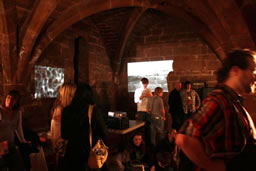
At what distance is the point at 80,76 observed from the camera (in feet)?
21.4

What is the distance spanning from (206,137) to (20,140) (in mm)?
2424

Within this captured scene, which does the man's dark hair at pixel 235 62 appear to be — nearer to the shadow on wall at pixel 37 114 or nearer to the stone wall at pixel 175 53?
the shadow on wall at pixel 37 114

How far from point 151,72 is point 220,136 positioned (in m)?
6.62

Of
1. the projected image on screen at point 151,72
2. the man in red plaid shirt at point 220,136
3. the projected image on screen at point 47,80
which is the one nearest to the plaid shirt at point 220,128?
the man in red plaid shirt at point 220,136

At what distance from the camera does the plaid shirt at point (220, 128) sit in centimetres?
91

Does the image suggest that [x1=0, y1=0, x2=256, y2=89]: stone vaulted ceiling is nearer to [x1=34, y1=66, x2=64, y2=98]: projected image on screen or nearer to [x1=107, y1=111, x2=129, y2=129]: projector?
[x1=34, y1=66, x2=64, y2=98]: projected image on screen

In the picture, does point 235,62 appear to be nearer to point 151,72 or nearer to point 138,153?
point 138,153

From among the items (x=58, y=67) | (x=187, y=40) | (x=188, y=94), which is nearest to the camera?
(x=188, y=94)

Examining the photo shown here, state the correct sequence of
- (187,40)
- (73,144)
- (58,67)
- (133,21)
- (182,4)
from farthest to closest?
(187,40), (133,21), (58,67), (182,4), (73,144)

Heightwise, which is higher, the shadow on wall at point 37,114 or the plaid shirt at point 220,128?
the plaid shirt at point 220,128

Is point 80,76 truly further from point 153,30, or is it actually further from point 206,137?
point 206,137

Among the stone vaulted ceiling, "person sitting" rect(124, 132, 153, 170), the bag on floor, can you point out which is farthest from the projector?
the stone vaulted ceiling

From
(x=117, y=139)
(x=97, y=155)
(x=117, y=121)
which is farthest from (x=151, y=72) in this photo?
(x=97, y=155)

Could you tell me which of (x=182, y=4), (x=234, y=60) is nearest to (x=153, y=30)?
(x=182, y=4)
